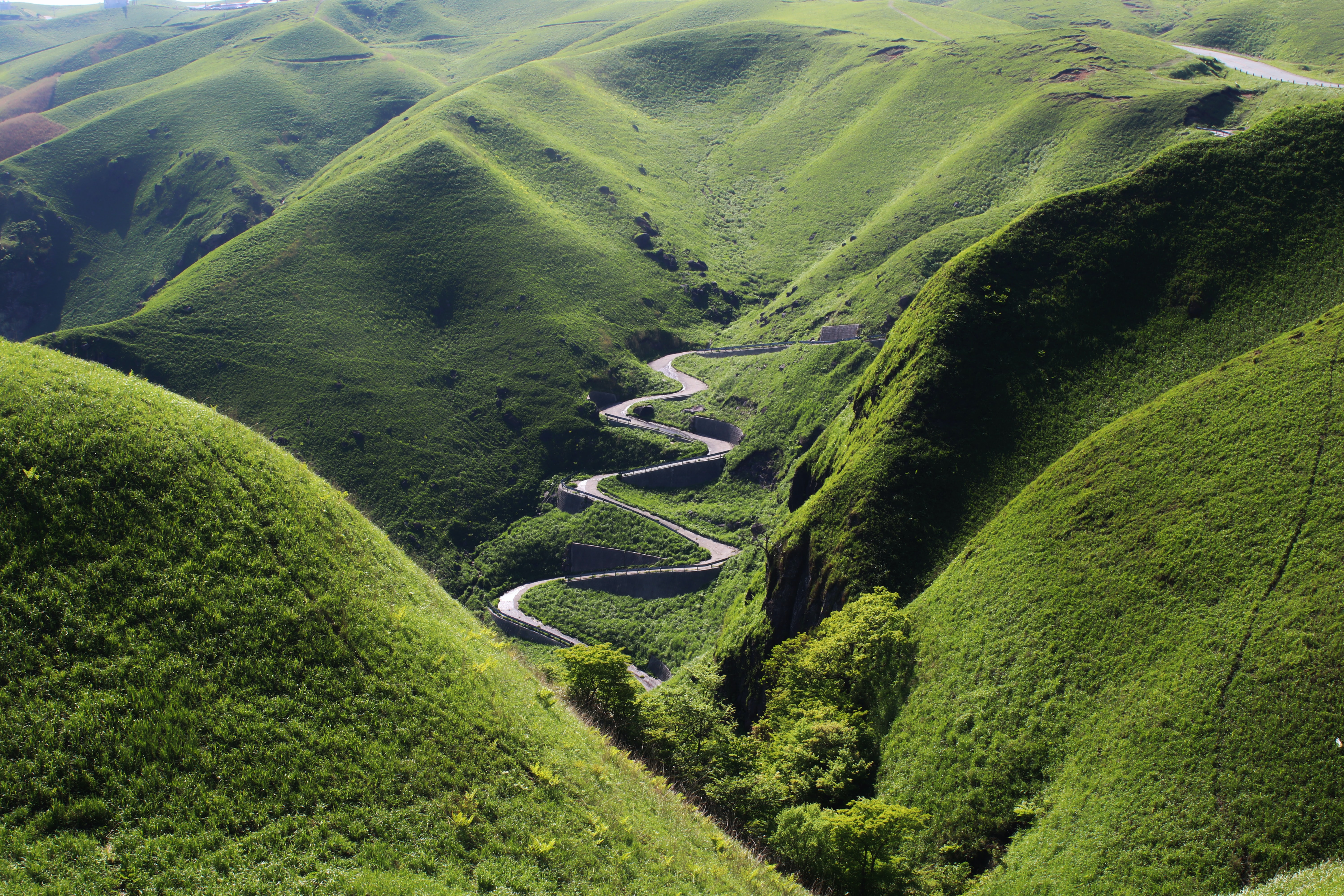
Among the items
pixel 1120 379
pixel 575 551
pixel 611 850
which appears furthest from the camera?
pixel 575 551

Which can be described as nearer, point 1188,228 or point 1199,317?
point 1199,317

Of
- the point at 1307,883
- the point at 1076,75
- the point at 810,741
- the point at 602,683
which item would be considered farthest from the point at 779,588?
the point at 1076,75

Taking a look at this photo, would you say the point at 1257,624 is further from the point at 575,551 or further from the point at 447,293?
the point at 447,293

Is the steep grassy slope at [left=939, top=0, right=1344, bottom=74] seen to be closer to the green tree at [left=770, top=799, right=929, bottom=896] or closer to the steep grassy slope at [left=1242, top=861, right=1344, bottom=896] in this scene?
the steep grassy slope at [left=1242, top=861, right=1344, bottom=896]

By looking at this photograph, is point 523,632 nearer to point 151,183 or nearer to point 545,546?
point 545,546

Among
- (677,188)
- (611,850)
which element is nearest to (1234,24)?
(677,188)

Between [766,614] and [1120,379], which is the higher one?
[1120,379]

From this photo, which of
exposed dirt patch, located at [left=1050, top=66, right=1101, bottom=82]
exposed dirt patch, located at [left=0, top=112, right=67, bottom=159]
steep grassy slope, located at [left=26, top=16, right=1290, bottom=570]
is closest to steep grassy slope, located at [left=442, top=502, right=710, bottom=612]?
steep grassy slope, located at [left=26, top=16, right=1290, bottom=570]
